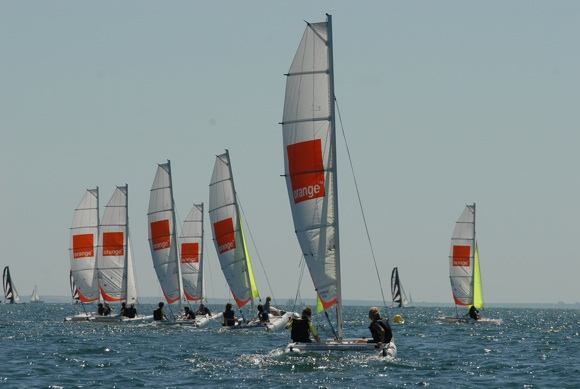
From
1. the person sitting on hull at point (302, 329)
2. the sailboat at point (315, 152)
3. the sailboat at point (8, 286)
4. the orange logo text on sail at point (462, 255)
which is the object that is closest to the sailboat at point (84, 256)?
the orange logo text on sail at point (462, 255)

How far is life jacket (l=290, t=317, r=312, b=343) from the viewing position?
82.1ft

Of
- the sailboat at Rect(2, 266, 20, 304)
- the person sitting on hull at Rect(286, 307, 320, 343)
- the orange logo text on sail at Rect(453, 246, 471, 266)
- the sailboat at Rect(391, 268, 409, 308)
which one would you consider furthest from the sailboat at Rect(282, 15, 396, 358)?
the sailboat at Rect(2, 266, 20, 304)

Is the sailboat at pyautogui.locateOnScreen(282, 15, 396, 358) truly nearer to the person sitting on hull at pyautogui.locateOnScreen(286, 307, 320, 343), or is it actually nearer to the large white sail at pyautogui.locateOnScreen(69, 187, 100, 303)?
the person sitting on hull at pyautogui.locateOnScreen(286, 307, 320, 343)

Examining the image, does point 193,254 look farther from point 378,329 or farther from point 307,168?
point 378,329

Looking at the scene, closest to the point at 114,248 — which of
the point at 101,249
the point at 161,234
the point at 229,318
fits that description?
the point at 101,249

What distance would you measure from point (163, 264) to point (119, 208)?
4.83 metres

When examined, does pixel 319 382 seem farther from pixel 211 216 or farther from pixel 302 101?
pixel 211 216

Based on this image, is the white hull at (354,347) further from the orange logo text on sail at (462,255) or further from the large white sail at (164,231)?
the orange logo text on sail at (462,255)

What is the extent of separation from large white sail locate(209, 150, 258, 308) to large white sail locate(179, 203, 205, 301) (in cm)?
1098

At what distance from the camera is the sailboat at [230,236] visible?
145 ft

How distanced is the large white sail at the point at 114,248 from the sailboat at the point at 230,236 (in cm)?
1186

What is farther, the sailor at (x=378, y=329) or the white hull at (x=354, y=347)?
the sailor at (x=378, y=329)

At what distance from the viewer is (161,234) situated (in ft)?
171

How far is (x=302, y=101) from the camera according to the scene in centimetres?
2567
